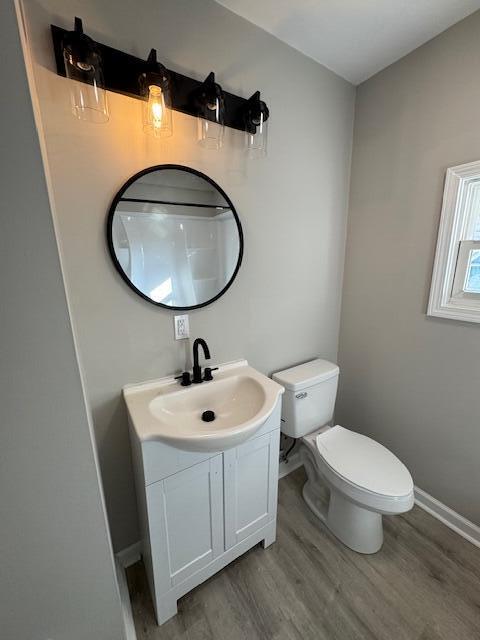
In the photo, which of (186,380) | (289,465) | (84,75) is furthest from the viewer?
(289,465)

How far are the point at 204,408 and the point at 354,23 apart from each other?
1913 mm

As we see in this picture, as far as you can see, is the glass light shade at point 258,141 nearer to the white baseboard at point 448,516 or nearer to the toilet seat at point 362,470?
the toilet seat at point 362,470

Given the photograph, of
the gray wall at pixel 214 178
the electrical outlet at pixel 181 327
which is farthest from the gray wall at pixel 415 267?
the electrical outlet at pixel 181 327

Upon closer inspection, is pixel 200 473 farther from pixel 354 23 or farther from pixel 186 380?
pixel 354 23

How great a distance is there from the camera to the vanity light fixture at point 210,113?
3.48 ft

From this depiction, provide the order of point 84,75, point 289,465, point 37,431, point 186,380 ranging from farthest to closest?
point 289,465
point 186,380
point 84,75
point 37,431

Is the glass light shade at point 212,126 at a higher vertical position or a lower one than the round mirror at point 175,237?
higher

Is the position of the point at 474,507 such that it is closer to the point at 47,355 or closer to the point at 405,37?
Result: the point at 47,355

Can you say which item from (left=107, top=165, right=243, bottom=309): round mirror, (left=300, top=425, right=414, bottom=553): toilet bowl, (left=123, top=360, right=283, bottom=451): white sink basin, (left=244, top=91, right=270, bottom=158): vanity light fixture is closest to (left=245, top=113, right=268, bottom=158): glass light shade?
(left=244, top=91, right=270, bottom=158): vanity light fixture

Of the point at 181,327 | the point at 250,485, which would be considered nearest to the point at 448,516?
the point at 250,485

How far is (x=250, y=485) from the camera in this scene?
1.20 metres

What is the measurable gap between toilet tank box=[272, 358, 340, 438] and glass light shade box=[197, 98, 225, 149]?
1245mm

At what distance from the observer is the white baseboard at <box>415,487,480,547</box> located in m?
1.41

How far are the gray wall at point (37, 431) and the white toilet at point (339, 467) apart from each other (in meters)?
1.03
